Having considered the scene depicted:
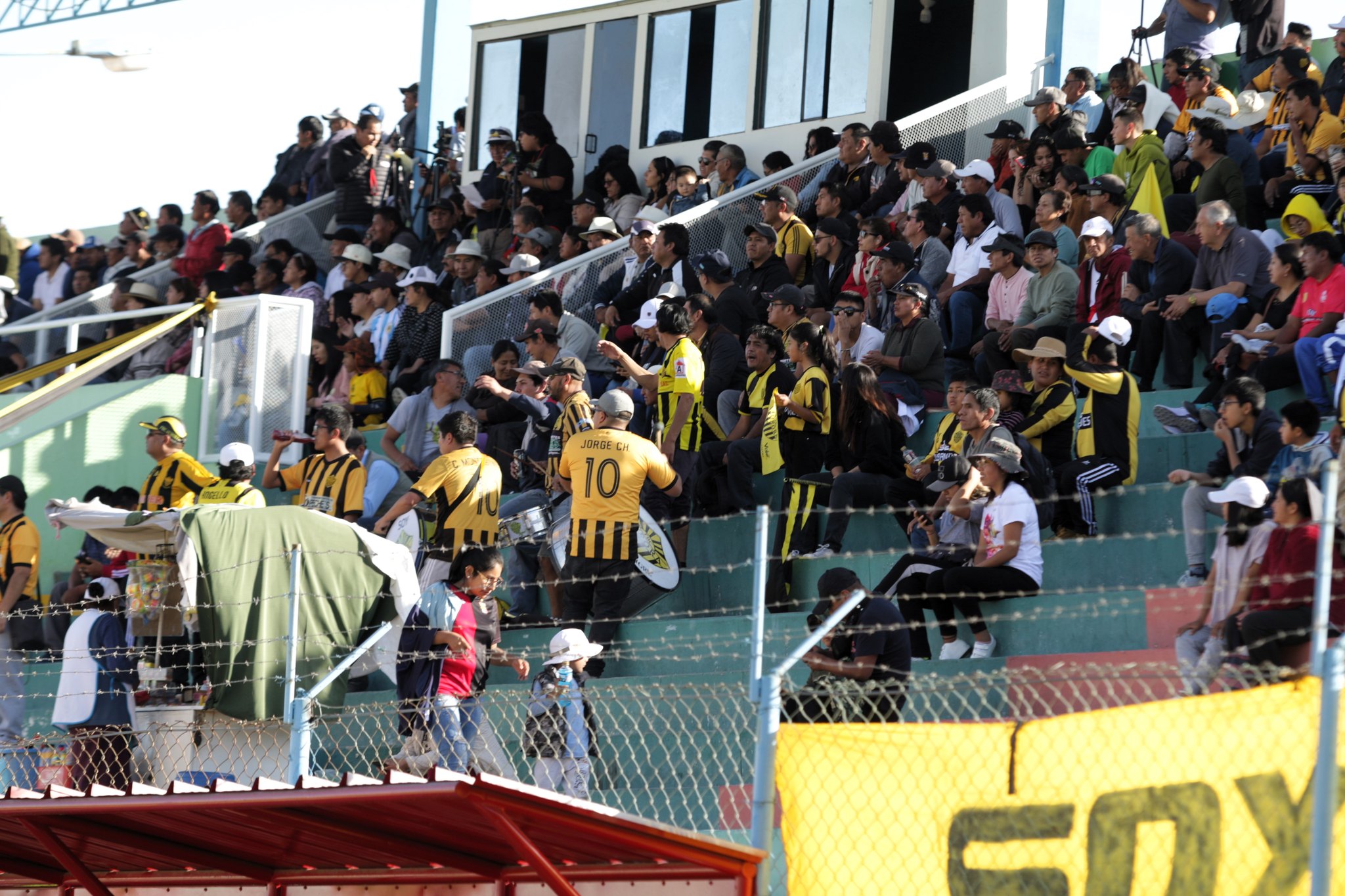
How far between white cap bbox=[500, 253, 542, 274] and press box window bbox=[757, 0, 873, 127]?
12.9 ft

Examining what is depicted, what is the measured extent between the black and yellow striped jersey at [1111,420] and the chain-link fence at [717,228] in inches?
199

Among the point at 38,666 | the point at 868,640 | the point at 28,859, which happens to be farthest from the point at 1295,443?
the point at 38,666

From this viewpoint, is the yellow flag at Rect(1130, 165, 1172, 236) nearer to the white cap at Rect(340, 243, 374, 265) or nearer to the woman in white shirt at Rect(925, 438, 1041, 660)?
the woman in white shirt at Rect(925, 438, 1041, 660)

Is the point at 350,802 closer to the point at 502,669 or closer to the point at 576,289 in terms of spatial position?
the point at 502,669

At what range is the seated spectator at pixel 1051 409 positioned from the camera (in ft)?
31.7

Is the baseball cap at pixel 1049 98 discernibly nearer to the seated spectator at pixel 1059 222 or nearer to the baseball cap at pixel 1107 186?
the seated spectator at pixel 1059 222

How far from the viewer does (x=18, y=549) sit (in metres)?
11.2

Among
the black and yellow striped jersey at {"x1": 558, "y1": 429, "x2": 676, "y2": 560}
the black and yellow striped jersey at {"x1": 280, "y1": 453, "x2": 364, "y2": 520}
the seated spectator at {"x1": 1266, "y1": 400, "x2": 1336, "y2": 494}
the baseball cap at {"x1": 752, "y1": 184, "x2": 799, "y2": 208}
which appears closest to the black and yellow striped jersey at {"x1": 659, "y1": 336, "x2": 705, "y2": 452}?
the black and yellow striped jersey at {"x1": 558, "y1": 429, "x2": 676, "y2": 560}

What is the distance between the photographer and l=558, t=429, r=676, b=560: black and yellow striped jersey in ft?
31.0

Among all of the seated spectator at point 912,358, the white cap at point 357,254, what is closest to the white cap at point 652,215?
the white cap at point 357,254

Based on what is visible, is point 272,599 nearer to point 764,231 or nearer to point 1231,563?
point 1231,563

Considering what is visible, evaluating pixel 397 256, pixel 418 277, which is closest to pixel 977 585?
pixel 418 277

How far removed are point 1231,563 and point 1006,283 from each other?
166 inches

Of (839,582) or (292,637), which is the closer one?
(292,637)
